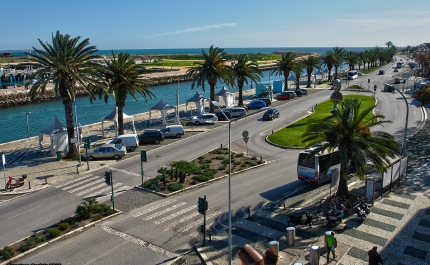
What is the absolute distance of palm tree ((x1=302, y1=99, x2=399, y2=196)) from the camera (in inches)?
866

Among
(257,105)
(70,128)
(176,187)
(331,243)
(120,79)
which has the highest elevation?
(120,79)

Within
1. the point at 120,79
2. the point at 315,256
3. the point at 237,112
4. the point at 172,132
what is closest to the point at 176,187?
the point at 315,256

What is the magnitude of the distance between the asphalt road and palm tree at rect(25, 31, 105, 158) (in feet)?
25.7

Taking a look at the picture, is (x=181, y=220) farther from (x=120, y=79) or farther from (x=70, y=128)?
(x=120, y=79)

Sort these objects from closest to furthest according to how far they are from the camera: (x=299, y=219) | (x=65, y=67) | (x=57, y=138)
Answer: (x=299, y=219) → (x=65, y=67) → (x=57, y=138)

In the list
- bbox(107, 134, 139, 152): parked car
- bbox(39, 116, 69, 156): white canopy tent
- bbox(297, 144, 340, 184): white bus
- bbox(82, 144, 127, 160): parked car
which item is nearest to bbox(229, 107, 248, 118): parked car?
bbox(107, 134, 139, 152): parked car

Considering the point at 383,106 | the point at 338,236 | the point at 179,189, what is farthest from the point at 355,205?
the point at 383,106

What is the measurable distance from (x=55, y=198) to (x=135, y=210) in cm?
672

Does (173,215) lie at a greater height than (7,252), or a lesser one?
greater

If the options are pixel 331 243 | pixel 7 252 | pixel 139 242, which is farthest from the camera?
pixel 139 242

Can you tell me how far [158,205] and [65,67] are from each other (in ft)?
58.4

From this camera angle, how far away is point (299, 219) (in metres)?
20.3

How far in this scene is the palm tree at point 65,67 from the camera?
Result: 34.6 metres

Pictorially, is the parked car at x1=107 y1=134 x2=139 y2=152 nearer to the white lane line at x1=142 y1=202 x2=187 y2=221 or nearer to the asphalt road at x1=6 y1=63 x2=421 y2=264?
the asphalt road at x1=6 y1=63 x2=421 y2=264
